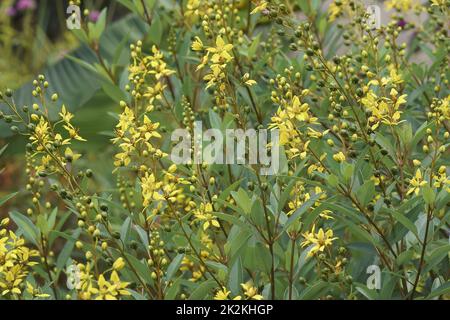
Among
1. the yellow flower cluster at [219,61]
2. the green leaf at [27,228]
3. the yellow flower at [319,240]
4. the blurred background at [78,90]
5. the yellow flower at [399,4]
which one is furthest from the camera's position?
the blurred background at [78,90]

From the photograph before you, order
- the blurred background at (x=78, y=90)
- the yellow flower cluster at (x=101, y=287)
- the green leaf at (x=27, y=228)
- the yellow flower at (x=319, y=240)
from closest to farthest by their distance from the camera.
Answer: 1. the yellow flower cluster at (x=101, y=287)
2. the yellow flower at (x=319, y=240)
3. the green leaf at (x=27, y=228)
4. the blurred background at (x=78, y=90)

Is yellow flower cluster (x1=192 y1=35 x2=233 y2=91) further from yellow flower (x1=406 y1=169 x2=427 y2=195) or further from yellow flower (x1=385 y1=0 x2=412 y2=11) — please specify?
yellow flower (x1=385 y1=0 x2=412 y2=11)

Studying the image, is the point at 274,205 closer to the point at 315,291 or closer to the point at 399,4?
the point at 315,291

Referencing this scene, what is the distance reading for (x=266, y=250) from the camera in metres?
1.90

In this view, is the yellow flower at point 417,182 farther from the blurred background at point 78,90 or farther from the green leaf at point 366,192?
the blurred background at point 78,90

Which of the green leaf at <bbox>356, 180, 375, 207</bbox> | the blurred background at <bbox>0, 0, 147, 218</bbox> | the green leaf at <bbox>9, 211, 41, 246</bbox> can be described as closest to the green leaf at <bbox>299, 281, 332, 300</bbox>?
the green leaf at <bbox>356, 180, 375, 207</bbox>

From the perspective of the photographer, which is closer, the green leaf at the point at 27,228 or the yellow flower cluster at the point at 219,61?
the yellow flower cluster at the point at 219,61

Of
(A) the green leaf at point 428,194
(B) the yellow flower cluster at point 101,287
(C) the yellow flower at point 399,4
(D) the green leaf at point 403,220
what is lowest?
(B) the yellow flower cluster at point 101,287

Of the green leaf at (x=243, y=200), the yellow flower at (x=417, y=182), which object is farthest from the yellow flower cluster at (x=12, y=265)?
the yellow flower at (x=417, y=182)

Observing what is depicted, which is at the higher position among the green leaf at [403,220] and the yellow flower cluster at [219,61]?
the yellow flower cluster at [219,61]

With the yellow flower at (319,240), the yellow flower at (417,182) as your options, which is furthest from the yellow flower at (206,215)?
the yellow flower at (417,182)

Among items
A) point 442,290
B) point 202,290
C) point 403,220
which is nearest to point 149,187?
point 202,290
